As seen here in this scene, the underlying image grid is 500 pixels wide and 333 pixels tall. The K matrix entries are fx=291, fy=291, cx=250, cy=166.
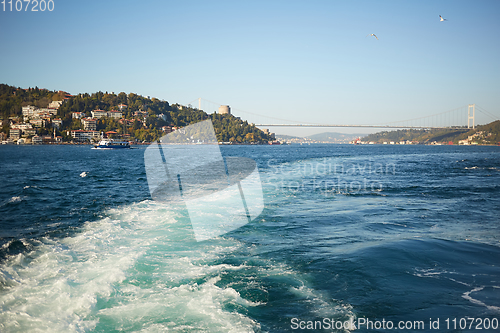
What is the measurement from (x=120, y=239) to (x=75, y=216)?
2558mm

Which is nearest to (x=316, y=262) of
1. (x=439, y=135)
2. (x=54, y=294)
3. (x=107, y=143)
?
(x=54, y=294)

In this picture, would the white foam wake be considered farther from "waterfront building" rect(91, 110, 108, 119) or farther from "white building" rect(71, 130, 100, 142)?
"waterfront building" rect(91, 110, 108, 119)

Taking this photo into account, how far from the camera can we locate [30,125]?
8625 centimetres

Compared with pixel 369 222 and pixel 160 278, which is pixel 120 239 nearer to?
pixel 160 278

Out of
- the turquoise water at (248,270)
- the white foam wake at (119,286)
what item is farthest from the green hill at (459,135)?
the white foam wake at (119,286)

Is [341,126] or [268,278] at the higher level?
[341,126]

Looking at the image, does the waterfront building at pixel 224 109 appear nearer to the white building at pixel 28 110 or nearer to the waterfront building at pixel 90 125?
the waterfront building at pixel 90 125

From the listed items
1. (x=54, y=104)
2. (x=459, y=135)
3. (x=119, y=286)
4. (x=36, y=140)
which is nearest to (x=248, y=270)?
(x=119, y=286)

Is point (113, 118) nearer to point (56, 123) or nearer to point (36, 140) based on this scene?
point (56, 123)

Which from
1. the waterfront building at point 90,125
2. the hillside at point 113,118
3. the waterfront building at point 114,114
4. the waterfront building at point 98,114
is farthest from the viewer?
the waterfront building at point 114,114

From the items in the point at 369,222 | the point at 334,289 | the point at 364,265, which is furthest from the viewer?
the point at 369,222

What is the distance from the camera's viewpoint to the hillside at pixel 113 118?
8712 cm

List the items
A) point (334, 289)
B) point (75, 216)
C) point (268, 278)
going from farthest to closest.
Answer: point (75, 216), point (268, 278), point (334, 289)

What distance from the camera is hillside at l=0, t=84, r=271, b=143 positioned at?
87.1 m
